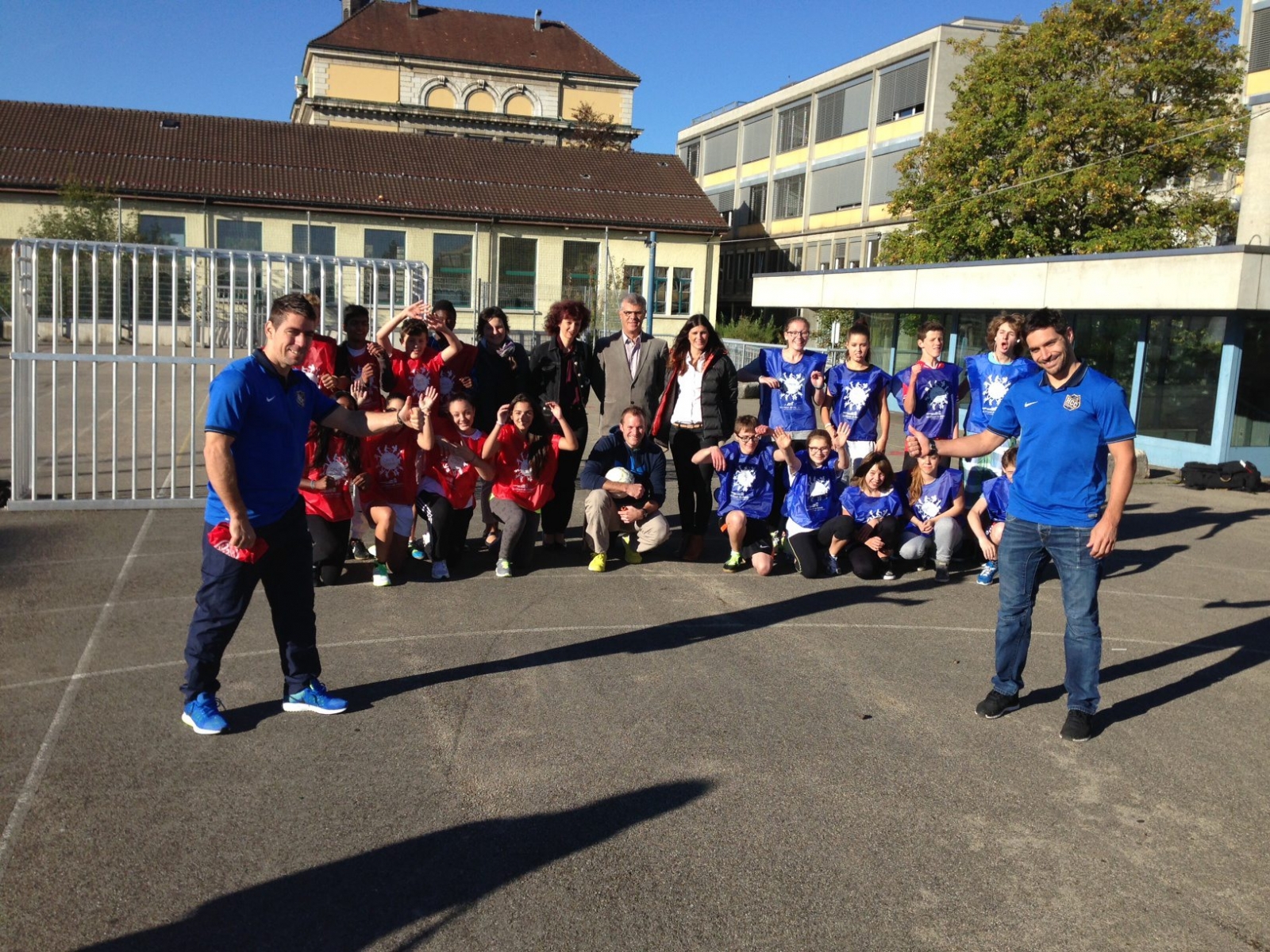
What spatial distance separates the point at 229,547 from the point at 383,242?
3432cm

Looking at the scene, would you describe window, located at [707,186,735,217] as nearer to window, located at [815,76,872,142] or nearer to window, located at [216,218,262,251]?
window, located at [815,76,872,142]

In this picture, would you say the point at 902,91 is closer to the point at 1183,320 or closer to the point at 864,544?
the point at 1183,320

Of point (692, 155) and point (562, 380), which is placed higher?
Result: point (692, 155)

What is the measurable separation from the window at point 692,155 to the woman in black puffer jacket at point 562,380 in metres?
59.1

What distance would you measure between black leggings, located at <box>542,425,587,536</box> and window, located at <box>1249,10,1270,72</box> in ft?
99.5

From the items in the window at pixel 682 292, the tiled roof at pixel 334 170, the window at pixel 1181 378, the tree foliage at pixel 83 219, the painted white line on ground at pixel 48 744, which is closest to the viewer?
the painted white line on ground at pixel 48 744

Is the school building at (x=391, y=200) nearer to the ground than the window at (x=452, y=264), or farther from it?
farther from it

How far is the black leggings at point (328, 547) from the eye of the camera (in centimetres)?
781

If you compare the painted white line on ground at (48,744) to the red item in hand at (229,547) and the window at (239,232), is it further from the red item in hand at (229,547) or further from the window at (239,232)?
the window at (239,232)

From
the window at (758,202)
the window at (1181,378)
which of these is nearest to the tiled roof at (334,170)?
the window at (758,202)

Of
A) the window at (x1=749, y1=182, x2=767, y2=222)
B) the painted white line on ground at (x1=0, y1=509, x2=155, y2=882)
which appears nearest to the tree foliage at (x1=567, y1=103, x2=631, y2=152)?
the window at (x1=749, y1=182, x2=767, y2=222)

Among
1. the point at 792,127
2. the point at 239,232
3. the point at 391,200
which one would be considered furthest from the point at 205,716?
the point at 792,127

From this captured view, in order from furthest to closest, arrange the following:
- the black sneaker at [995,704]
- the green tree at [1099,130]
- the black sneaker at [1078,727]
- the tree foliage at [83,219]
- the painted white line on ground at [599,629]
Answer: the tree foliage at [83,219] < the green tree at [1099,130] < the painted white line on ground at [599,629] < the black sneaker at [995,704] < the black sneaker at [1078,727]

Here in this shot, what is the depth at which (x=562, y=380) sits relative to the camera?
363 inches
